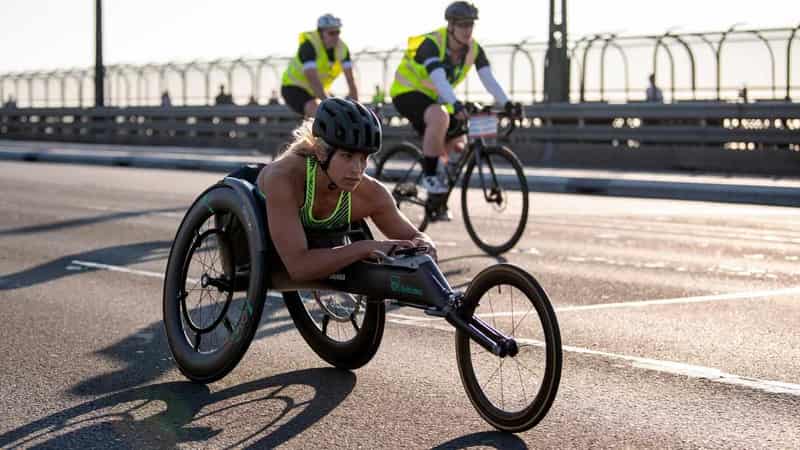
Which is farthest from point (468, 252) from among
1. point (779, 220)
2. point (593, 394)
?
point (593, 394)

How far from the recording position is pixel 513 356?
16.8ft

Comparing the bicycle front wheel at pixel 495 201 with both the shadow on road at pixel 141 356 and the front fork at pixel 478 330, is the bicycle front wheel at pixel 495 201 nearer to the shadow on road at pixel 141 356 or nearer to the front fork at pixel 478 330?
the shadow on road at pixel 141 356

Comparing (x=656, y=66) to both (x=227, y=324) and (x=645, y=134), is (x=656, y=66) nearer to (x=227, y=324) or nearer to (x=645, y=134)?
(x=645, y=134)

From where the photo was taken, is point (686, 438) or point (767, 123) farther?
point (767, 123)

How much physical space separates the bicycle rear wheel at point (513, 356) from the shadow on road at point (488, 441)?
0.04 m

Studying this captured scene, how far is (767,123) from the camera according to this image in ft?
72.4

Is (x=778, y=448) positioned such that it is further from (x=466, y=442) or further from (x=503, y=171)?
(x=503, y=171)

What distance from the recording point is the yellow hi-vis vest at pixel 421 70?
11.4 m

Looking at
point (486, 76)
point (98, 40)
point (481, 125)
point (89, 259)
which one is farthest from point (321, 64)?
point (98, 40)

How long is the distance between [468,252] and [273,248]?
17.9ft

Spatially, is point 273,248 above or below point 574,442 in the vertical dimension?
above

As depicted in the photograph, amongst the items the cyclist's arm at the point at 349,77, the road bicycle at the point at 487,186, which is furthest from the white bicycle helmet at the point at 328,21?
the road bicycle at the point at 487,186

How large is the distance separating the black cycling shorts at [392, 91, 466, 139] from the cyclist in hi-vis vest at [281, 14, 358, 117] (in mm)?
1995

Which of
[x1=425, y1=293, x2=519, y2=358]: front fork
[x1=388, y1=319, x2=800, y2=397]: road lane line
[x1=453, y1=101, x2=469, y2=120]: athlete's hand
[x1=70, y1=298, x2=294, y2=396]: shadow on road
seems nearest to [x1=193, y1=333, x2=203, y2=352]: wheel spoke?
[x1=70, y1=298, x2=294, y2=396]: shadow on road
